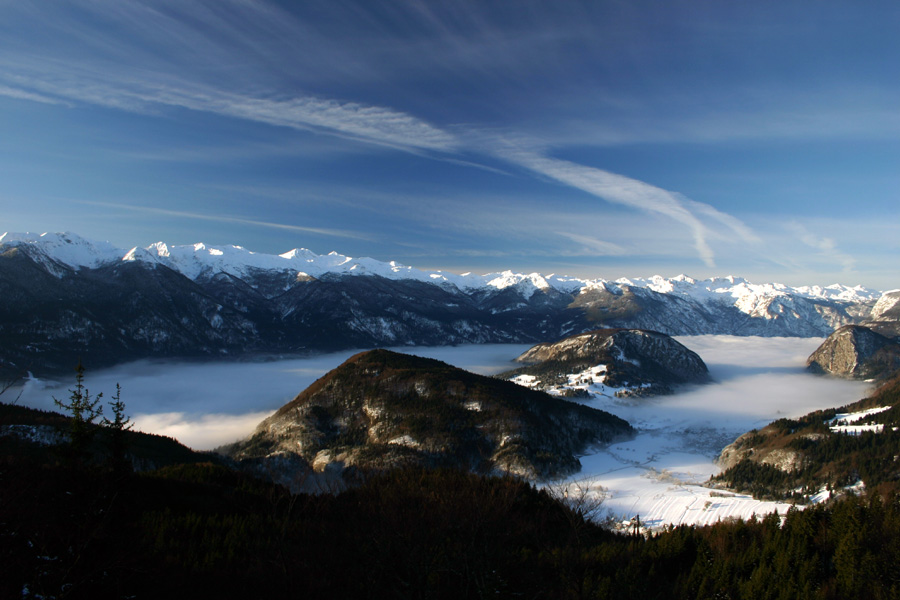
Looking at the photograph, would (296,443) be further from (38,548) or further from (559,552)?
(38,548)

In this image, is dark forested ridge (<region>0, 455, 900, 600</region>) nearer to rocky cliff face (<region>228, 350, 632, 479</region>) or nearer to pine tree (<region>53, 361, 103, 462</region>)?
pine tree (<region>53, 361, 103, 462</region>)

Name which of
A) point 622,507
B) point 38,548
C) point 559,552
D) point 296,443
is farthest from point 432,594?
point 296,443

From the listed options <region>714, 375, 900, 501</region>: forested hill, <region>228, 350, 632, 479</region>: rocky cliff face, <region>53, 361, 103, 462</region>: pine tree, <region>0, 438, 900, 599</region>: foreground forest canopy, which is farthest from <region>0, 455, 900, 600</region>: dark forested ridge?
<region>714, 375, 900, 501</region>: forested hill

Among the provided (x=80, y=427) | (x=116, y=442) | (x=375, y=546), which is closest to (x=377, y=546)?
(x=375, y=546)

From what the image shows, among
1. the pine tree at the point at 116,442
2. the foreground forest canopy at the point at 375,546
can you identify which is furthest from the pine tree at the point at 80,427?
the pine tree at the point at 116,442

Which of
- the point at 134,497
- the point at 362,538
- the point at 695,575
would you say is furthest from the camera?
the point at 695,575

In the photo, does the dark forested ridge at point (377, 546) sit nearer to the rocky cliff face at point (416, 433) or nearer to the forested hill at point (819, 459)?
the rocky cliff face at point (416, 433)

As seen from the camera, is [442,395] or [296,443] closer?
[296,443]
